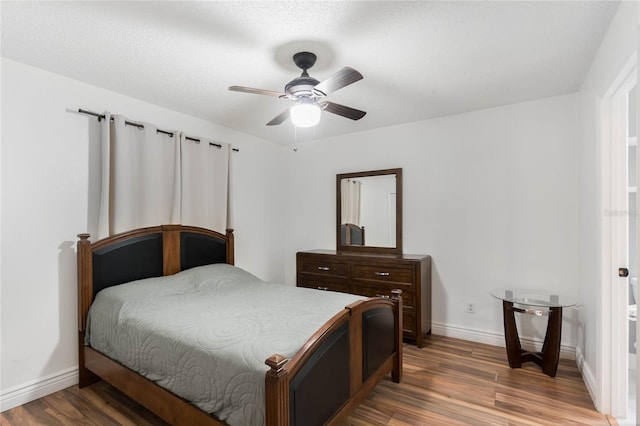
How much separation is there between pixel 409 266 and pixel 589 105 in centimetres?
194

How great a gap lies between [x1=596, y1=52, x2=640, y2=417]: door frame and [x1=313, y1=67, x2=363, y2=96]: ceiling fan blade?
63.7 inches

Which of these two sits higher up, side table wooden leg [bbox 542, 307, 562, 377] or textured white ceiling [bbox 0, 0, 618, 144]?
textured white ceiling [bbox 0, 0, 618, 144]

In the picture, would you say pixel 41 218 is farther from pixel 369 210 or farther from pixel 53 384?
pixel 369 210

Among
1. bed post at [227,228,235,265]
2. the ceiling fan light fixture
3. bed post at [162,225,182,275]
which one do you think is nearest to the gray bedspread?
bed post at [162,225,182,275]

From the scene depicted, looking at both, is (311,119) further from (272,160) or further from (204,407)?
(272,160)

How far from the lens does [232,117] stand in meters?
3.44

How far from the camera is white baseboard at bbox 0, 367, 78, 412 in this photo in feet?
7.13

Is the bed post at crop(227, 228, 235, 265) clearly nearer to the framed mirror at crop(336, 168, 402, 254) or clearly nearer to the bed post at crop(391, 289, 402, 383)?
the framed mirror at crop(336, 168, 402, 254)

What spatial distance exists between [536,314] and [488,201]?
3.90 ft

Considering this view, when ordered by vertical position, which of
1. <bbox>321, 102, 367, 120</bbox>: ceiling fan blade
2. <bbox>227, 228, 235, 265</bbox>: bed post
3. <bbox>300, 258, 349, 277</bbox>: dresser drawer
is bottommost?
<bbox>300, 258, 349, 277</bbox>: dresser drawer

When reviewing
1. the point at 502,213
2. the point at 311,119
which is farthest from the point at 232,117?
the point at 502,213

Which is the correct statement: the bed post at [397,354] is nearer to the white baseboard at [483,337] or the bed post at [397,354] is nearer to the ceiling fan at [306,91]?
the white baseboard at [483,337]

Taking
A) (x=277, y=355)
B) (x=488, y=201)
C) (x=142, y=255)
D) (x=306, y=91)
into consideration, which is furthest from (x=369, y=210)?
(x=277, y=355)

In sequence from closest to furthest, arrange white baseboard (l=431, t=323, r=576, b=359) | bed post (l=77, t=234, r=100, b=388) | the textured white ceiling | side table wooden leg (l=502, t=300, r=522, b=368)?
the textured white ceiling, bed post (l=77, t=234, r=100, b=388), side table wooden leg (l=502, t=300, r=522, b=368), white baseboard (l=431, t=323, r=576, b=359)
